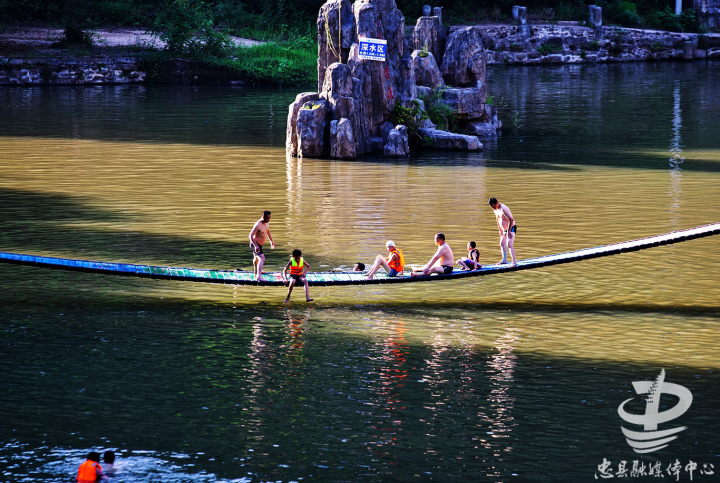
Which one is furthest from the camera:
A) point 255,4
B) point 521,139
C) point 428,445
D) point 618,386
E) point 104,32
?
point 255,4

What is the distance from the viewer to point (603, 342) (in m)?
10.8

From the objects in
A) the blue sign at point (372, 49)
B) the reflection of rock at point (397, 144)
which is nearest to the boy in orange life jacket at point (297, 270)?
the reflection of rock at point (397, 144)

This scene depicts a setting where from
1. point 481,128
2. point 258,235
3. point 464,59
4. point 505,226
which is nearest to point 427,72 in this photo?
point 464,59

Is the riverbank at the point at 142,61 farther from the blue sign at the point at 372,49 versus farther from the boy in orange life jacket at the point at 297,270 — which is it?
the boy in orange life jacket at the point at 297,270

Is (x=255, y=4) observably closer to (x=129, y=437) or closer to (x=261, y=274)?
(x=261, y=274)

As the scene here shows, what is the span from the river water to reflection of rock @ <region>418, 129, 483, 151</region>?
2.09 m

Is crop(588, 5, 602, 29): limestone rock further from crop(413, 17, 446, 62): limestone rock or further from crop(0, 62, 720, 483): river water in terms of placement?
crop(0, 62, 720, 483): river water

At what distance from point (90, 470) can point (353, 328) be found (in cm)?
467

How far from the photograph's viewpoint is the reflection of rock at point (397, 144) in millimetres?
25297

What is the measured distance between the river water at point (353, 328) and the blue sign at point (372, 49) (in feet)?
10.3

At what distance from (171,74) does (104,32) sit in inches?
282

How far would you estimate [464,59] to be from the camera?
2964 centimetres

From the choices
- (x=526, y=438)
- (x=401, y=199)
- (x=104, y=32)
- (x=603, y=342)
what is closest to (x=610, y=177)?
(x=401, y=199)

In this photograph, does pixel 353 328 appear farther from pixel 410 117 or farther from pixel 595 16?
pixel 595 16
